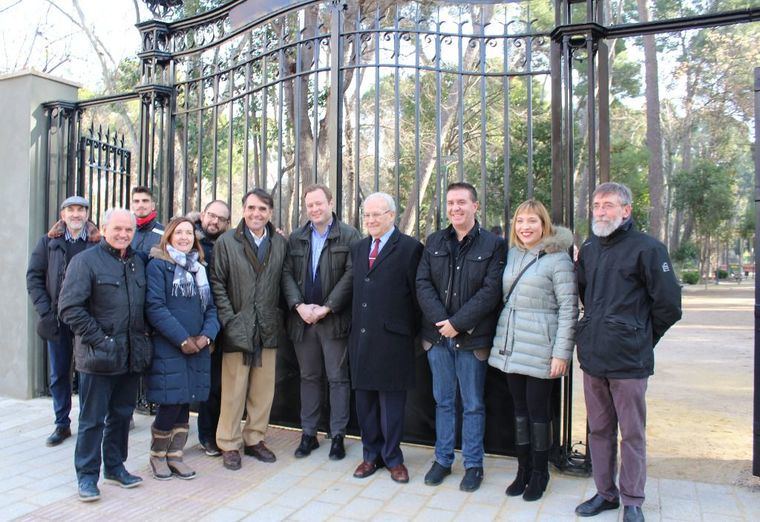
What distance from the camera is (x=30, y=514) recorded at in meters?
3.49

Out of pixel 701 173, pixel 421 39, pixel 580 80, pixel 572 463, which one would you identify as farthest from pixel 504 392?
pixel 701 173

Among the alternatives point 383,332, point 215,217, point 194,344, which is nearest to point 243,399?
point 194,344

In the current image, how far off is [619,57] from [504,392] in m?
26.4

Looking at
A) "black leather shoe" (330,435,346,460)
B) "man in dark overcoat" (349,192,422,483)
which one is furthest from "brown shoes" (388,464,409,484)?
"black leather shoe" (330,435,346,460)

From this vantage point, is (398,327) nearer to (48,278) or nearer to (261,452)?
(261,452)

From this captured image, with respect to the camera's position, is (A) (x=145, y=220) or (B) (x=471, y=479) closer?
(B) (x=471, y=479)

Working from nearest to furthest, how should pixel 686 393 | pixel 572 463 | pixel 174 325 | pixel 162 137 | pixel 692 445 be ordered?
1. pixel 174 325
2. pixel 572 463
3. pixel 692 445
4. pixel 162 137
5. pixel 686 393

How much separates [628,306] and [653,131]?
1951 centimetres

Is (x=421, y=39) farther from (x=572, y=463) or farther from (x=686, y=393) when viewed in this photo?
(x=686, y=393)

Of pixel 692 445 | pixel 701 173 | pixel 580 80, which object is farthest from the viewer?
pixel 701 173

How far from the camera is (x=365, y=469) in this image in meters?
4.10

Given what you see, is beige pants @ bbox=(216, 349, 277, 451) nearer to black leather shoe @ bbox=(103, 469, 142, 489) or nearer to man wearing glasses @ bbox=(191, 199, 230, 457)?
man wearing glasses @ bbox=(191, 199, 230, 457)

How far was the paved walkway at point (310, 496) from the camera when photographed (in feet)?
11.5

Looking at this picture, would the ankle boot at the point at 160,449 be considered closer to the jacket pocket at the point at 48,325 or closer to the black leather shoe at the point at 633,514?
the jacket pocket at the point at 48,325
